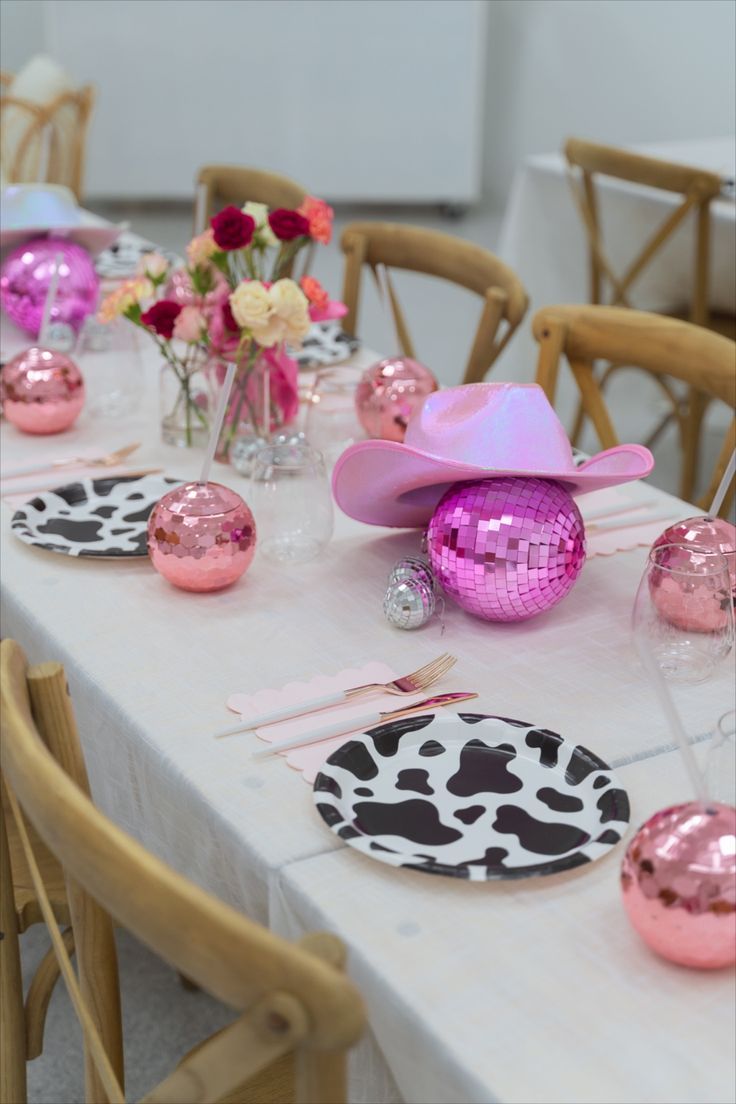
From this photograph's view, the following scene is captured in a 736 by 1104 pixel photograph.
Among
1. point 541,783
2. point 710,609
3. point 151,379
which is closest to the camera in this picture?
point 541,783

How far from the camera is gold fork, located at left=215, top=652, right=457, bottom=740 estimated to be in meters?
0.99

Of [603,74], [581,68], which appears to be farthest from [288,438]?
[581,68]

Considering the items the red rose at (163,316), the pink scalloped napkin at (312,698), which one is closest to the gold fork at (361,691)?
the pink scalloped napkin at (312,698)

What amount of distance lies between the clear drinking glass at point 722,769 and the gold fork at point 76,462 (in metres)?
0.90

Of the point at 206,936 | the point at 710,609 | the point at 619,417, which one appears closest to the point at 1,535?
the point at 710,609

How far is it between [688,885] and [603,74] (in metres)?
4.42

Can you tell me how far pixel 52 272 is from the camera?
185 cm

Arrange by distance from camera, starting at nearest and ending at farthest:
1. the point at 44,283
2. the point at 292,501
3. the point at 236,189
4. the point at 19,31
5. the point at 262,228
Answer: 1. the point at 292,501
2. the point at 262,228
3. the point at 44,283
4. the point at 236,189
5. the point at 19,31

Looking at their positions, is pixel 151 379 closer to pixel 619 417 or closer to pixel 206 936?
pixel 206 936

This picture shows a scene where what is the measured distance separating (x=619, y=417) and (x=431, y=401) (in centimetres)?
258

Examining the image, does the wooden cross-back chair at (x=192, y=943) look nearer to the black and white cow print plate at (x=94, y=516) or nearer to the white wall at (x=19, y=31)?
the black and white cow print plate at (x=94, y=516)

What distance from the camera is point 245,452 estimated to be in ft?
4.86

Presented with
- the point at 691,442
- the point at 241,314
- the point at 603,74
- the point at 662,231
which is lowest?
the point at 691,442

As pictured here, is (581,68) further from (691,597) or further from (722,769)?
(722,769)
